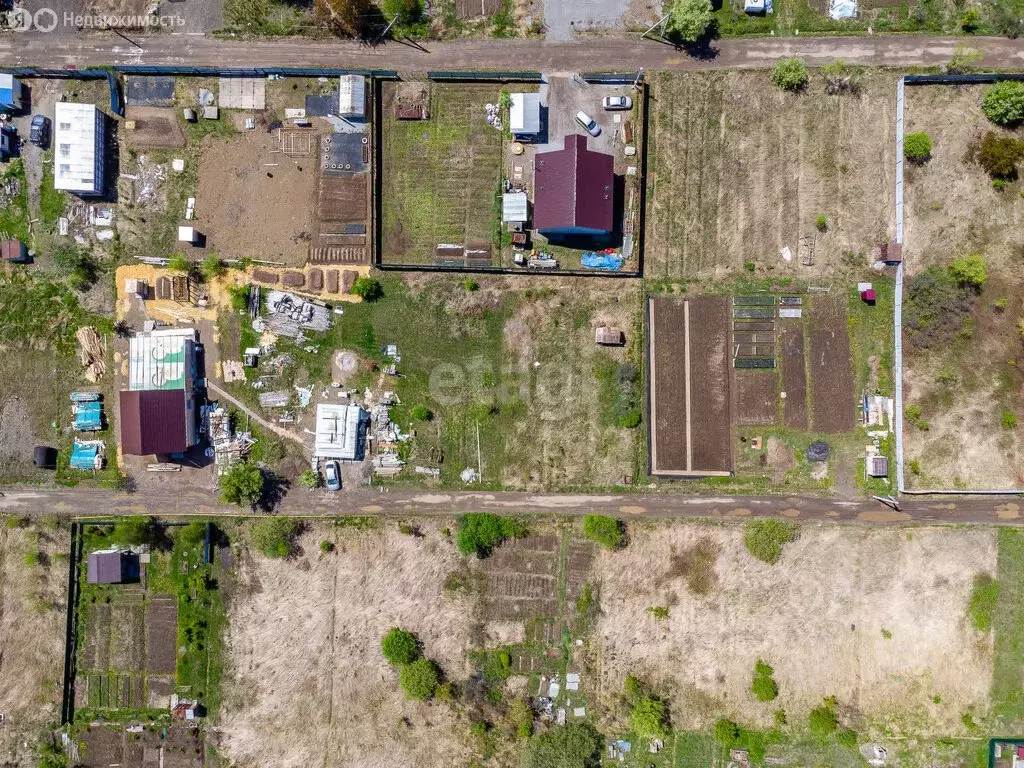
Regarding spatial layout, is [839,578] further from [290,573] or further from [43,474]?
[43,474]

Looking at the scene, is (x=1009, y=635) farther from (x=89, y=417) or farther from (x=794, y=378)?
(x=89, y=417)

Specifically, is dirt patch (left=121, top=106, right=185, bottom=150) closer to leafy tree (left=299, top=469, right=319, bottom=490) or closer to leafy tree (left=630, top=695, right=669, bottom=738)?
leafy tree (left=299, top=469, right=319, bottom=490)

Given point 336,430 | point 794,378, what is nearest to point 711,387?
point 794,378

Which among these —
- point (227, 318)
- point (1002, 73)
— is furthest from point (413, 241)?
point (1002, 73)

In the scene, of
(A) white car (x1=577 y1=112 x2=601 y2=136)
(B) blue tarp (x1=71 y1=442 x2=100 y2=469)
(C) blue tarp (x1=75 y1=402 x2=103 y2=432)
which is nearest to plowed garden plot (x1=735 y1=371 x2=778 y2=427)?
(A) white car (x1=577 y1=112 x2=601 y2=136)

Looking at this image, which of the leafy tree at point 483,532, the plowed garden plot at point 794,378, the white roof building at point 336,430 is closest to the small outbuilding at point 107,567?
the white roof building at point 336,430
